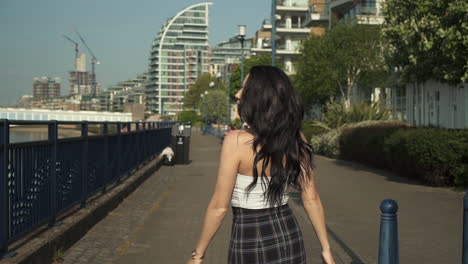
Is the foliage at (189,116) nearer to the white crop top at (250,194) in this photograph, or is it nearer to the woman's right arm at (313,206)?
the woman's right arm at (313,206)

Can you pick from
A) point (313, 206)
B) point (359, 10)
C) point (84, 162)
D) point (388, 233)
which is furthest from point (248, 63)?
point (313, 206)

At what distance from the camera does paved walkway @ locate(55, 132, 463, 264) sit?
7.03 meters

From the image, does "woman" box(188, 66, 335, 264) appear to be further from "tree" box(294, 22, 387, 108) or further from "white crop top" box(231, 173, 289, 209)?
"tree" box(294, 22, 387, 108)

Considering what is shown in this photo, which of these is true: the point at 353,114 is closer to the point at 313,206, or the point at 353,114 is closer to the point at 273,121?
the point at 313,206

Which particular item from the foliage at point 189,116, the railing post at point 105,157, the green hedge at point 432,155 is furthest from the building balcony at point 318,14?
the foliage at point 189,116

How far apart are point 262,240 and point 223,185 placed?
32cm

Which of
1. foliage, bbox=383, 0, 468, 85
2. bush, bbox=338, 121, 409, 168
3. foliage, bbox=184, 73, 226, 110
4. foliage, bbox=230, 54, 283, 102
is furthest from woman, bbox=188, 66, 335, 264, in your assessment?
foliage, bbox=184, 73, 226, 110

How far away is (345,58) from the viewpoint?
43219 mm

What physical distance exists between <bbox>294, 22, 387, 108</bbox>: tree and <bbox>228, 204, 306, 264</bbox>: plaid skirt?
3906cm

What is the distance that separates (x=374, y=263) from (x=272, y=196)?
3.82m

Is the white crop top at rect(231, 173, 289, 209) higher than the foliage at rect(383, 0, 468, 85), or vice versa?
the foliage at rect(383, 0, 468, 85)

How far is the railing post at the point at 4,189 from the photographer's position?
5.46 m

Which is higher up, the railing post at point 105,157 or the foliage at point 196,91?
the foliage at point 196,91

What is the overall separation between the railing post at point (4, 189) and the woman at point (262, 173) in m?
2.91
